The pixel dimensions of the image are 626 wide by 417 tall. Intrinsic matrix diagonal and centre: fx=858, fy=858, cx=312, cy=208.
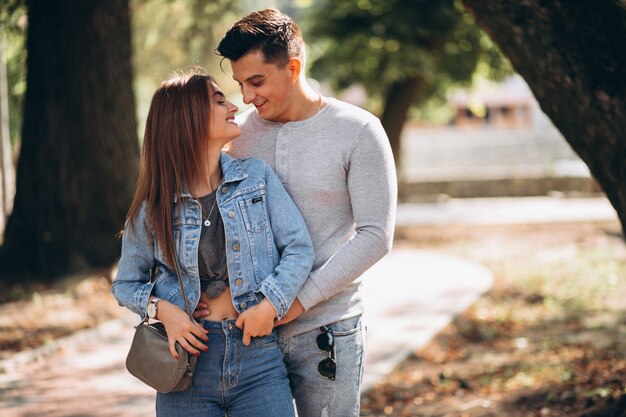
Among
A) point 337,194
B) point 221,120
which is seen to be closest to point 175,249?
point 221,120

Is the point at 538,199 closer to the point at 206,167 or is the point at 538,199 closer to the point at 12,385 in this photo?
the point at 12,385

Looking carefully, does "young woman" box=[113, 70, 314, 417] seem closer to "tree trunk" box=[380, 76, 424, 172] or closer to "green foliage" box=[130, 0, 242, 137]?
"green foliage" box=[130, 0, 242, 137]

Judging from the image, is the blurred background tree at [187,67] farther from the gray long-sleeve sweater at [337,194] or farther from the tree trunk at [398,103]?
the gray long-sleeve sweater at [337,194]

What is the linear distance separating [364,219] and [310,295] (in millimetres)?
331

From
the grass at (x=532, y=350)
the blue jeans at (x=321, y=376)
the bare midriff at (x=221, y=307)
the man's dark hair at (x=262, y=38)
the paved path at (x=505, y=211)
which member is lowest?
the paved path at (x=505, y=211)

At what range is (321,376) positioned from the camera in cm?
306

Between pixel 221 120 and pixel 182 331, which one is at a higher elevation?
pixel 221 120

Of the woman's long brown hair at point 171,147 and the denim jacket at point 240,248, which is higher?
the woman's long brown hair at point 171,147

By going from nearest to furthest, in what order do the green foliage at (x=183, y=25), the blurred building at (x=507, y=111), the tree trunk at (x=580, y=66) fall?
the tree trunk at (x=580, y=66), the green foliage at (x=183, y=25), the blurred building at (x=507, y=111)

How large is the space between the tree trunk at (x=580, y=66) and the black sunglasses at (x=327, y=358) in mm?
2162

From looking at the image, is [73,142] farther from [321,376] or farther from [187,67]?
[321,376]

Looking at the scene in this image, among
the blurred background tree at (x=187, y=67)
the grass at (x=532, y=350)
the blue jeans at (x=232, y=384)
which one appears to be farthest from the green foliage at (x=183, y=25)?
the blue jeans at (x=232, y=384)

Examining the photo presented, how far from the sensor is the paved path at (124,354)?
6.13m

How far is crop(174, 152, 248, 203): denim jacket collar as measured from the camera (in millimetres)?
3024
